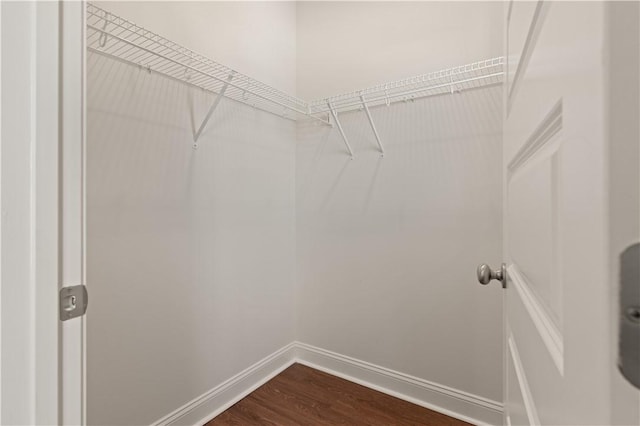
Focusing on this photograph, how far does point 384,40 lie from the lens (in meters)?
1.73

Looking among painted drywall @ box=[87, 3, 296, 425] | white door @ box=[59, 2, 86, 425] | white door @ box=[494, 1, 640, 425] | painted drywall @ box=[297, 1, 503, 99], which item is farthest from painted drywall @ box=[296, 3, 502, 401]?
white door @ box=[59, 2, 86, 425]

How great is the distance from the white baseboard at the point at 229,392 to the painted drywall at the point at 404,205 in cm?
29

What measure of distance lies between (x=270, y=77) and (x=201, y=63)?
55 cm

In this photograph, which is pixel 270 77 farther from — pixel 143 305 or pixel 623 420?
pixel 623 420

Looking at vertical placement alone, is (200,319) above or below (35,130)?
below

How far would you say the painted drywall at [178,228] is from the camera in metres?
1.12

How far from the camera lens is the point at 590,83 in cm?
22

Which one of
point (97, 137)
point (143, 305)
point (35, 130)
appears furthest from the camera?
point (143, 305)

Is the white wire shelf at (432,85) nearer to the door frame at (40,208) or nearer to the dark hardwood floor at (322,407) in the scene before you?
the door frame at (40,208)

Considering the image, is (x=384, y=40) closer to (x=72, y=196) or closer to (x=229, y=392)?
(x=72, y=196)

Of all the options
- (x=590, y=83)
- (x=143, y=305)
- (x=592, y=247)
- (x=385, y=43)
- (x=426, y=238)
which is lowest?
(x=143, y=305)

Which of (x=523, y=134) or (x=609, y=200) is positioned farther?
(x=523, y=134)

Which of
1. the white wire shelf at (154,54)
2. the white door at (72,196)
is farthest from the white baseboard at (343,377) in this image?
the white wire shelf at (154,54)

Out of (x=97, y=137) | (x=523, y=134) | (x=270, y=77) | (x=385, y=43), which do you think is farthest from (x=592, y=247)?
(x=270, y=77)
